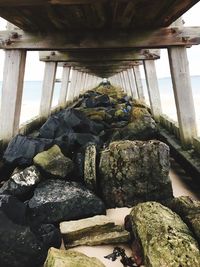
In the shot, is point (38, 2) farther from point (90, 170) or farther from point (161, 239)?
point (161, 239)

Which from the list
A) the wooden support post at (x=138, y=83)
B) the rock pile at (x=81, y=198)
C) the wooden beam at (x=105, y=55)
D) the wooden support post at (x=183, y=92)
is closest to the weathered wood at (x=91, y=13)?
the wooden support post at (x=183, y=92)

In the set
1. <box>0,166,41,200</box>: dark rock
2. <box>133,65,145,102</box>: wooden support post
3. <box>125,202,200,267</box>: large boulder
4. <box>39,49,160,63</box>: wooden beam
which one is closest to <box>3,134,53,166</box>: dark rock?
<box>0,166,41,200</box>: dark rock

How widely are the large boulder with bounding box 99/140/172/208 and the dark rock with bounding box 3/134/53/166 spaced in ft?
4.48

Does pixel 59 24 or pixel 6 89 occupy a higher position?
pixel 59 24

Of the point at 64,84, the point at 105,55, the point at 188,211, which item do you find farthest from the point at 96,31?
the point at 64,84

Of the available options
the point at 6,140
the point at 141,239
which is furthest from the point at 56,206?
the point at 6,140

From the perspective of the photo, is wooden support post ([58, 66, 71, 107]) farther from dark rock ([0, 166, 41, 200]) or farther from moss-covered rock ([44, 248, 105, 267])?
moss-covered rock ([44, 248, 105, 267])

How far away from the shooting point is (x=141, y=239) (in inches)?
112

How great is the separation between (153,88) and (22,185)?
6.68 meters

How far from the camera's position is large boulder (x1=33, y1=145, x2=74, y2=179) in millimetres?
4293

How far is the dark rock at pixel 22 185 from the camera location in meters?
3.99

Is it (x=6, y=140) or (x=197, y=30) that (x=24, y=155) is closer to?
(x=6, y=140)

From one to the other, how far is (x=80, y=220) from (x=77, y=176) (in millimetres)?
1151

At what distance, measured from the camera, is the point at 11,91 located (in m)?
5.77
